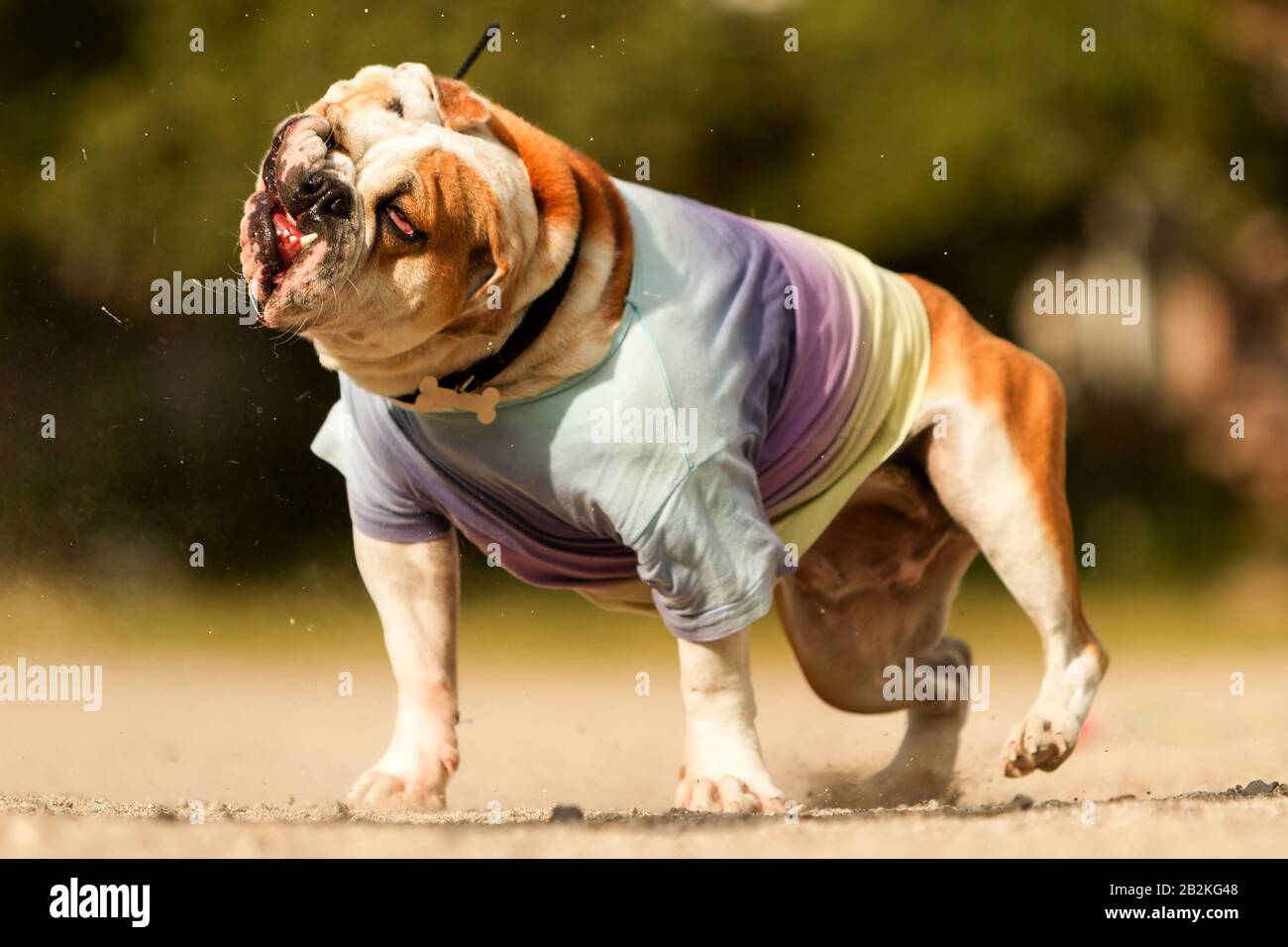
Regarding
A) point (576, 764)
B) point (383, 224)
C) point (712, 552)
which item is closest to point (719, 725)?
point (712, 552)

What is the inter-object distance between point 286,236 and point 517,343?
604 millimetres

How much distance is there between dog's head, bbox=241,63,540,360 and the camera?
398 cm

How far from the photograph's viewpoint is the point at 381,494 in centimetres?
484

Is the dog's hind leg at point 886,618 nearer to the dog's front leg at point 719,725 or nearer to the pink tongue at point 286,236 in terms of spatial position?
the dog's front leg at point 719,725

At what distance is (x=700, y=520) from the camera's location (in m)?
4.44

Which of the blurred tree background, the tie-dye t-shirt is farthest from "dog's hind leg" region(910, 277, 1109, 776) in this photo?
the blurred tree background

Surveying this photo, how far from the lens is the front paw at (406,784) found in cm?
474

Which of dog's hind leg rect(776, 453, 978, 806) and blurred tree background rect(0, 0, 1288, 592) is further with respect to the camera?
blurred tree background rect(0, 0, 1288, 592)

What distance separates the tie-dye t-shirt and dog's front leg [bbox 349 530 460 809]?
0.19 feet

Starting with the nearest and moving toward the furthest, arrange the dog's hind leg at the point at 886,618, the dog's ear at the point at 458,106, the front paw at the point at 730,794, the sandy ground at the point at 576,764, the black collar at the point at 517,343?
the sandy ground at the point at 576,764, the dog's ear at the point at 458,106, the black collar at the point at 517,343, the front paw at the point at 730,794, the dog's hind leg at the point at 886,618

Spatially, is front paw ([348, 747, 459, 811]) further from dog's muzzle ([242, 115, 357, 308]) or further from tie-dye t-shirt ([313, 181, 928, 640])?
dog's muzzle ([242, 115, 357, 308])

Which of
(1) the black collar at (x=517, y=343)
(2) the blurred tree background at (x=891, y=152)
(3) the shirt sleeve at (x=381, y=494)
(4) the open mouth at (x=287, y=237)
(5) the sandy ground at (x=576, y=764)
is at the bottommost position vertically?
(5) the sandy ground at (x=576, y=764)

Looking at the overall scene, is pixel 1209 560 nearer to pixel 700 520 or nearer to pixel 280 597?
pixel 280 597

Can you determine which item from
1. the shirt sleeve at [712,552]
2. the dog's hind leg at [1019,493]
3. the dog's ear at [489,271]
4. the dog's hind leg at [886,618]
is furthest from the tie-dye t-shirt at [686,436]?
the dog's hind leg at [886,618]
